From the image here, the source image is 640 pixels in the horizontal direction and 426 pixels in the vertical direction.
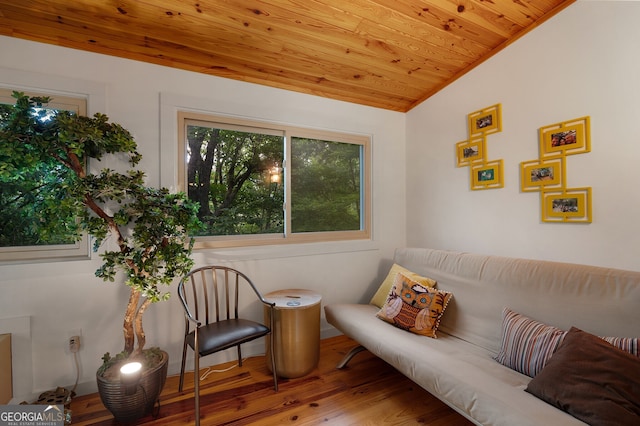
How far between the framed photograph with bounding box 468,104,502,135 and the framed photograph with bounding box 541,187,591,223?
0.67 metres

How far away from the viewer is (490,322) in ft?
6.14

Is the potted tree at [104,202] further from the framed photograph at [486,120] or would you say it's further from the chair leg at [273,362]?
the framed photograph at [486,120]

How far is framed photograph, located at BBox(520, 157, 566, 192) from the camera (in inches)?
77.1

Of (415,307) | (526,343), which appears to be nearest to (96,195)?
(415,307)

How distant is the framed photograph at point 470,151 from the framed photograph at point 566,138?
1.49 feet

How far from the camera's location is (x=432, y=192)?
2918 millimetres

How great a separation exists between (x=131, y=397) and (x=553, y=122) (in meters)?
3.23

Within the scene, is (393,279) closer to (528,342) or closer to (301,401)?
(528,342)

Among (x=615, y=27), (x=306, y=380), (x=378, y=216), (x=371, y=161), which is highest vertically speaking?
(x=615, y=27)

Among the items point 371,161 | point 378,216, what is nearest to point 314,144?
point 371,161

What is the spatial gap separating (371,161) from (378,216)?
597 millimetres

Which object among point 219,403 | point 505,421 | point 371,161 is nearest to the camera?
point 505,421

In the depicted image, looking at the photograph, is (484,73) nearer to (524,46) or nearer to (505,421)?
(524,46)

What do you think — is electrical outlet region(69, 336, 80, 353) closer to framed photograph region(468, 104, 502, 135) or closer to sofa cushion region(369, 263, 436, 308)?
sofa cushion region(369, 263, 436, 308)
